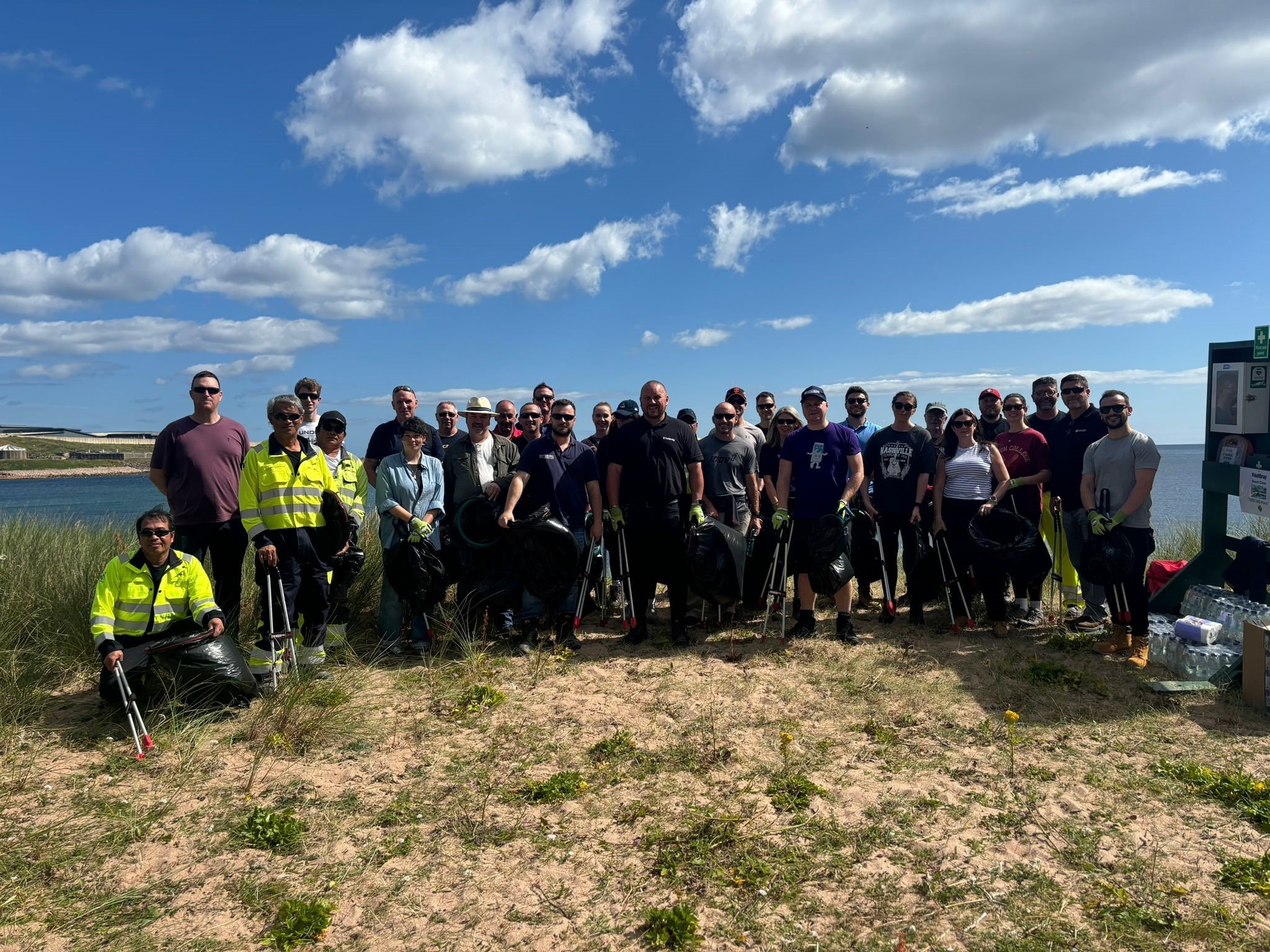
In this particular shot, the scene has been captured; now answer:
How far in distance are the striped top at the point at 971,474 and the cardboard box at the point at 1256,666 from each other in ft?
6.62

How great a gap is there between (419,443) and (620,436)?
5.31 ft

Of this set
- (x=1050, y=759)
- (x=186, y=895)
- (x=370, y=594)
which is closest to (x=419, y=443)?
(x=370, y=594)

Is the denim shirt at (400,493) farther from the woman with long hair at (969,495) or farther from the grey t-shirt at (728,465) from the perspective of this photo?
the woman with long hair at (969,495)

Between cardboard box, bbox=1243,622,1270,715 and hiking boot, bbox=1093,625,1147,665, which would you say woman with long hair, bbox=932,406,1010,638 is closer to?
hiking boot, bbox=1093,625,1147,665

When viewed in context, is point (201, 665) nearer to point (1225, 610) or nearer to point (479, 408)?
point (479, 408)

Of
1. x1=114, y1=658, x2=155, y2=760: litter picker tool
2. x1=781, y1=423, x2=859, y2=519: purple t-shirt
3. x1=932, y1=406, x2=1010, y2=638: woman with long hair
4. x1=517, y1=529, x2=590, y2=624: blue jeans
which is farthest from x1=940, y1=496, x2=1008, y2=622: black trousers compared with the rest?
x1=114, y1=658, x2=155, y2=760: litter picker tool

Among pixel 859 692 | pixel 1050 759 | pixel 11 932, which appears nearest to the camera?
pixel 11 932

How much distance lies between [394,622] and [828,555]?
3585 mm

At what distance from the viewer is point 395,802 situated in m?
3.62

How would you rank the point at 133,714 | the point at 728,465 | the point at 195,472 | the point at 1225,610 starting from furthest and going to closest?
the point at 728,465
the point at 1225,610
the point at 195,472
the point at 133,714

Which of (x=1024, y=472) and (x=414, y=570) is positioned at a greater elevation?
(x=1024, y=472)

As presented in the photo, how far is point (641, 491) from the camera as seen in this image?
5898mm

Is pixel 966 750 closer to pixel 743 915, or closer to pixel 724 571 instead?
pixel 743 915

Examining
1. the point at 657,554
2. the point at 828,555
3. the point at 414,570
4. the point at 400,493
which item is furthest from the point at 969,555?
the point at 400,493
